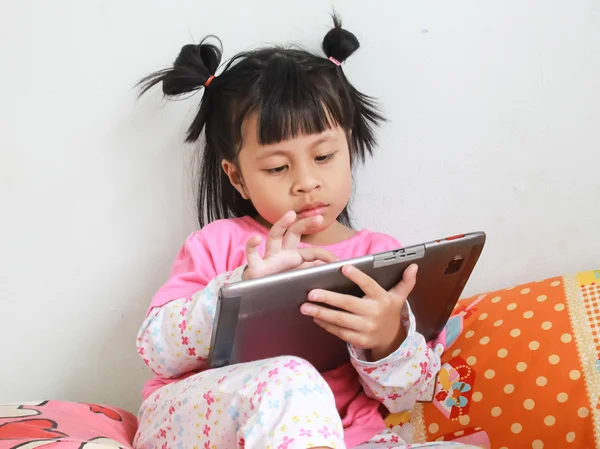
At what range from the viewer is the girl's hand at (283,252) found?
761 mm

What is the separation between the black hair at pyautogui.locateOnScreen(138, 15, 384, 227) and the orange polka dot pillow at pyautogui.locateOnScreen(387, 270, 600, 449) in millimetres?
322

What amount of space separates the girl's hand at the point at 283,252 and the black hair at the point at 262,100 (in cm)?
18

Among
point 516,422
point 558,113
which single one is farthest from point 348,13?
point 516,422

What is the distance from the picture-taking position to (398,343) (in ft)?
2.82

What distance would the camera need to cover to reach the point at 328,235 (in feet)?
3.43

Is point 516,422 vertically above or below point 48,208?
below

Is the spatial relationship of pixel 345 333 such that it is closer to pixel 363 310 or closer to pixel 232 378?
pixel 363 310

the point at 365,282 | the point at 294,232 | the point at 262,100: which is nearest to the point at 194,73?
the point at 262,100

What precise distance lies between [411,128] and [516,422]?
51 centimetres

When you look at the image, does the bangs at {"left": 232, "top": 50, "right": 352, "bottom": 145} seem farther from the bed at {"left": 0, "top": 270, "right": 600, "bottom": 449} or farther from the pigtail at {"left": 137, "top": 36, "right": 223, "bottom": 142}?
the bed at {"left": 0, "top": 270, "right": 600, "bottom": 449}

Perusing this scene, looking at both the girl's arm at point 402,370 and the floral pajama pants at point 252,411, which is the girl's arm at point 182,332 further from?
the girl's arm at point 402,370

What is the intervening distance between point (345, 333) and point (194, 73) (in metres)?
0.48

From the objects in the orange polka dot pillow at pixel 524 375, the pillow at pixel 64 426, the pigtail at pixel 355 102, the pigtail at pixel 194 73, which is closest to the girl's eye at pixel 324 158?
the pigtail at pixel 355 102

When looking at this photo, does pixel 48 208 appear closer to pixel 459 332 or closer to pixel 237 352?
pixel 237 352
